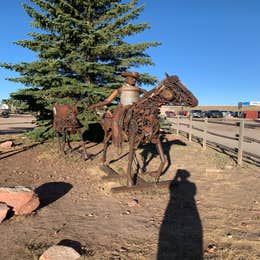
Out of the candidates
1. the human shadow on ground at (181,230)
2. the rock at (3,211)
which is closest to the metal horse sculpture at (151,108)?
the human shadow on ground at (181,230)

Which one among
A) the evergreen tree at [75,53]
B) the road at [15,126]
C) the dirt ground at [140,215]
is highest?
the evergreen tree at [75,53]

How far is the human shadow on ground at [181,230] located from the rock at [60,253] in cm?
101

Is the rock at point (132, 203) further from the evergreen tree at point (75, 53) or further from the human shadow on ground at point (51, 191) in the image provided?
the evergreen tree at point (75, 53)

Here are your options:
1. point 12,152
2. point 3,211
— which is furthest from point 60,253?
point 12,152

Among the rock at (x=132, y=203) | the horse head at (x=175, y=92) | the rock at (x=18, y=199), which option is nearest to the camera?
the rock at (x=18, y=199)

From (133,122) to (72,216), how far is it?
2.38m

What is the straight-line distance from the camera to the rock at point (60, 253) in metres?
3.45

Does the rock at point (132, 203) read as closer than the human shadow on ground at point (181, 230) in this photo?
No

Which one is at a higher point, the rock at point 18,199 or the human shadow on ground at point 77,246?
the rock at point 18,199

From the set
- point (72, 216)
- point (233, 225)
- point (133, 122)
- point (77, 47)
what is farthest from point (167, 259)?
point (77, 47)

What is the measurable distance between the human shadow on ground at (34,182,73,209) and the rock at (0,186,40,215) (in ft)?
1.82

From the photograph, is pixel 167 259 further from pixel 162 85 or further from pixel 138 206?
pixel 162 85

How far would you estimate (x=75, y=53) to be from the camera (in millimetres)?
13047

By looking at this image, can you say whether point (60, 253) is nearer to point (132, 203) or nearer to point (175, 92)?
point (132, 203)
